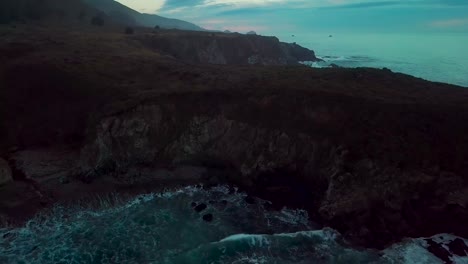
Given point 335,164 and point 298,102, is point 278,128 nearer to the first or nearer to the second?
point 298,102

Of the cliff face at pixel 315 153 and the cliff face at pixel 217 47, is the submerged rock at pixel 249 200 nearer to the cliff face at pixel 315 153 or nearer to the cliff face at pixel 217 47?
the cliff face at pixel 315 153

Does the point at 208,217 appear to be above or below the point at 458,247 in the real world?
below

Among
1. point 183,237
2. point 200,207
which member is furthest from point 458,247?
point 183,237

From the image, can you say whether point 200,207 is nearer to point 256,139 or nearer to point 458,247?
point 256,139

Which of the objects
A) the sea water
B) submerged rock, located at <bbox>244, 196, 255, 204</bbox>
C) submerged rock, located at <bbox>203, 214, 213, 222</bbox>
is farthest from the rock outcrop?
submerged rock, located at <bbox>244, 196, 255, 204</bbox>

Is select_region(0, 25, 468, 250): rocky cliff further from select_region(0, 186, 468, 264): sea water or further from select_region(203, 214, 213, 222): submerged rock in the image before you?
select_region(203, 214, 213, 222): submerged rock

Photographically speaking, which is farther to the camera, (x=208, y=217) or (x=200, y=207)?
(x=200, y=207)

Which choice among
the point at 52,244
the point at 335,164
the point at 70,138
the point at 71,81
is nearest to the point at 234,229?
the point at 335,164
